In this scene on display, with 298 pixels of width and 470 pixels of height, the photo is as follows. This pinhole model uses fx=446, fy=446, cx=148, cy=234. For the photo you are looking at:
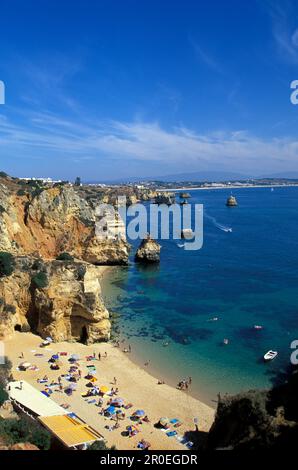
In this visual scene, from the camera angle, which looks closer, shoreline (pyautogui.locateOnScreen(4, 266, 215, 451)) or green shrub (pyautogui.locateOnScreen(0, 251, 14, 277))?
shoreline (pyautogui.locateOnScreen(4, 266, 215, 451))

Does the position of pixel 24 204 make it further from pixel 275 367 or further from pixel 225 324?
pixel 275 367

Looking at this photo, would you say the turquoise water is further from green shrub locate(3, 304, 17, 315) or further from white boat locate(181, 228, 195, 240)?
white boat locate(181, 228, 195, 240)

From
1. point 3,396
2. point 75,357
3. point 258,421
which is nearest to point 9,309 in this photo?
point 75,357

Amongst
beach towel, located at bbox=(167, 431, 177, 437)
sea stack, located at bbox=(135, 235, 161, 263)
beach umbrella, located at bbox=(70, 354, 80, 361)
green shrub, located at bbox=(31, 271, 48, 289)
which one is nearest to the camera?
beach towel, located at bbox=(167, 431, 177, 437)

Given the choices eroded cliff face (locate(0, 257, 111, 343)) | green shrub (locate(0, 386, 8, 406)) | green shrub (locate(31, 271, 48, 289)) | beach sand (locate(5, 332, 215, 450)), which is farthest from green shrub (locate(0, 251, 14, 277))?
green shrub (locate(0, 386, 8, 406))

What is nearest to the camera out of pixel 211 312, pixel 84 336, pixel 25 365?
pixel 25 365

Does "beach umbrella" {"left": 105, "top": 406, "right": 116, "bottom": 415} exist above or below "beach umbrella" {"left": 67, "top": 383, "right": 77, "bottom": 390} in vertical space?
below

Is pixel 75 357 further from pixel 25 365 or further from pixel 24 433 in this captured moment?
pixel 24 433
